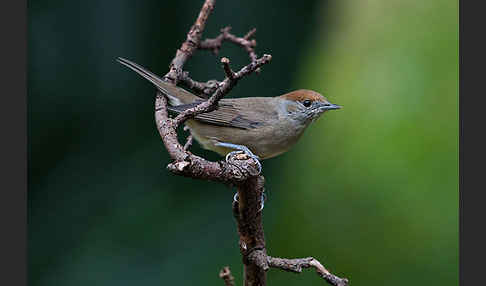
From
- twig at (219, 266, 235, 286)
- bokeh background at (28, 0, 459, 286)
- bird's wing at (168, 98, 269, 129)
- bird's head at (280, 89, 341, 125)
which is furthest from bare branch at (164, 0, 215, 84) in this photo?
twig at (219, 266, 235, 286)

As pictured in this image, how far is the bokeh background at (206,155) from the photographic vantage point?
12.2ft

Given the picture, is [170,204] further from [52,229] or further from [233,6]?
[233,6]

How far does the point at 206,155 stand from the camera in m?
4.38

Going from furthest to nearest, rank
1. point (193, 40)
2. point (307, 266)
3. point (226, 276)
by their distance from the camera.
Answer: point (193, 40)
point (226, 276)
point (307, 266)

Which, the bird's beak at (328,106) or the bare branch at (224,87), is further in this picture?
the bird's beak at (328,106)

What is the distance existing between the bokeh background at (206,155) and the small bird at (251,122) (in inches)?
37.9

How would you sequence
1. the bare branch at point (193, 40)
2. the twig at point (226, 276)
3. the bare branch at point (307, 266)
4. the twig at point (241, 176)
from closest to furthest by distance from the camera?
the twig at point (241, 176) < the bare branch at point (307, 266) < the twig at point (226, 276) < the bare branch at point (193, 40)

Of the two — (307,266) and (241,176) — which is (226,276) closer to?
(307,266)

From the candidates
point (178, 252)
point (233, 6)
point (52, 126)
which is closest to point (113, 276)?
point (178, 252)

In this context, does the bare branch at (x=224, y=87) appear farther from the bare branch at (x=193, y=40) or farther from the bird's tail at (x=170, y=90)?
the bare branch at (x=193, y=40)

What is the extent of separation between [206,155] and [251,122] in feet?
4.46

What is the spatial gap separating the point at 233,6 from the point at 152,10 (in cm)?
73

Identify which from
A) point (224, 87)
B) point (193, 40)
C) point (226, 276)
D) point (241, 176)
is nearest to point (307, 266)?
point (226, 276)

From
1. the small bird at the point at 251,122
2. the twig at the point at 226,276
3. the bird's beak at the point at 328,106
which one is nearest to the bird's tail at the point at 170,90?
the small bird at the point at 251,122
